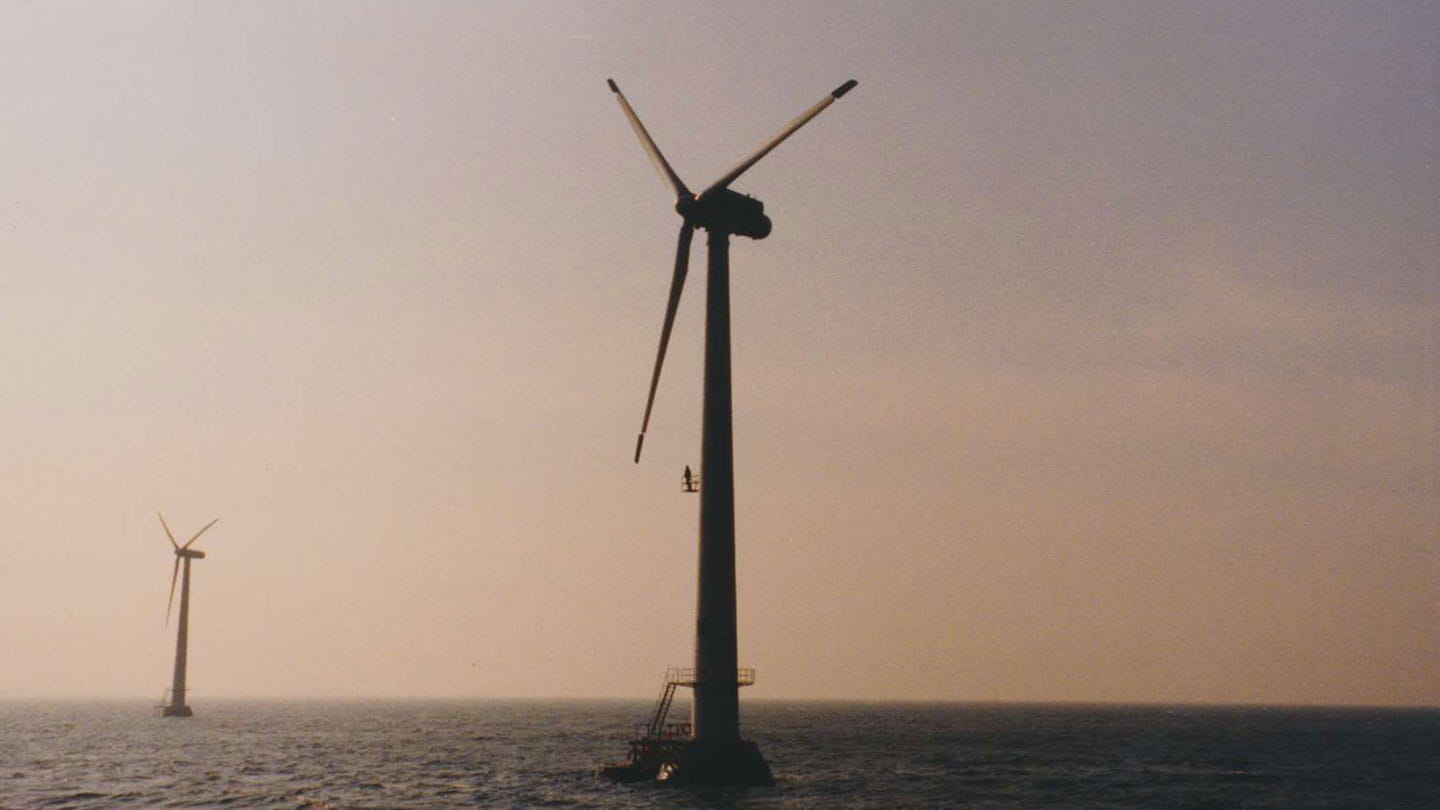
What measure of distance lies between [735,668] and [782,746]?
86014mm

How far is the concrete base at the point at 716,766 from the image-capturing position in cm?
6494

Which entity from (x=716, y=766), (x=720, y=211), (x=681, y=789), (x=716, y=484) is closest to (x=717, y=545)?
(x=716, y=484)

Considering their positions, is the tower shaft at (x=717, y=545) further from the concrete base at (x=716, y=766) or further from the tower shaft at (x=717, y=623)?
the concrete base at (x=716, y=766)

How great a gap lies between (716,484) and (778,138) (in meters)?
21.2

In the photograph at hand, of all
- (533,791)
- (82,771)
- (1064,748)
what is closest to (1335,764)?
(1064,748)

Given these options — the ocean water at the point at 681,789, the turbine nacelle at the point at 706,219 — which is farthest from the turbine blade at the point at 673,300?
the ocean water at the point at 681,789

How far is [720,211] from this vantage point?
73.2 meters

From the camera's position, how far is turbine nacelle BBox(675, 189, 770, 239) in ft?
240

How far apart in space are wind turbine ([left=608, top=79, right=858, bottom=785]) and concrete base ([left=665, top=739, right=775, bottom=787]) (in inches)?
2.2

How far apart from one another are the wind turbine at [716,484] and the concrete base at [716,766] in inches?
2.2

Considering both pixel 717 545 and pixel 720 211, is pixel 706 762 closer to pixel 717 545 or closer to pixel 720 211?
pixel 717 545

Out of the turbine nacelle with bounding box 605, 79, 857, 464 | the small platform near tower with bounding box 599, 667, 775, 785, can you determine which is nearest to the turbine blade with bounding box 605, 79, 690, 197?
the turbine nacelle with bounding box 605, 79, 857, 464

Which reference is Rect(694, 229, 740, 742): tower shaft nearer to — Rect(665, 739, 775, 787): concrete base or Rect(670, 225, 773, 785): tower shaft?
Rect(670, 225, 773, 785): tower shaft

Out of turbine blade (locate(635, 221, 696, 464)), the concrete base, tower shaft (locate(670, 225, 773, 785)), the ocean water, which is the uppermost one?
turbine blade (locate(635, 221, 696, 464))
